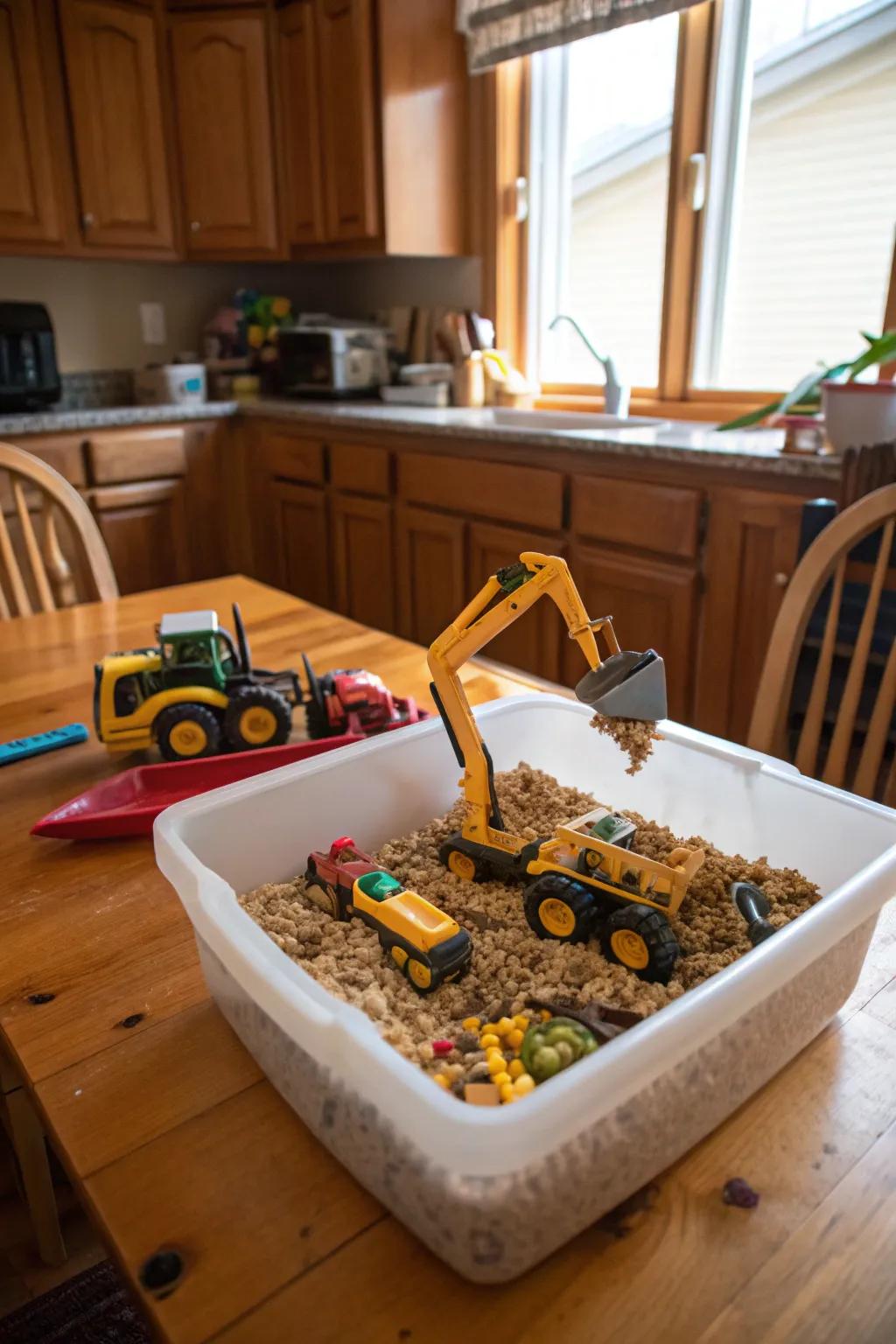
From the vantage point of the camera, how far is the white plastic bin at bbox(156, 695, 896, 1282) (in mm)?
406

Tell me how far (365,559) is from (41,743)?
2.21m

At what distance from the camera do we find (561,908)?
2.13ft

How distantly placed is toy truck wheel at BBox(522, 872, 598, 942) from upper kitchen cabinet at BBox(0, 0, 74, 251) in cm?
325

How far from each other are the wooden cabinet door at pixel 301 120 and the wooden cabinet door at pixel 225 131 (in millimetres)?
62

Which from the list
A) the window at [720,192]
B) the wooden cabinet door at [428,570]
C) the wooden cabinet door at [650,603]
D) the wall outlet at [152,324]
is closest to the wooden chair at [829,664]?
the wooden cabinet door at [650,603]

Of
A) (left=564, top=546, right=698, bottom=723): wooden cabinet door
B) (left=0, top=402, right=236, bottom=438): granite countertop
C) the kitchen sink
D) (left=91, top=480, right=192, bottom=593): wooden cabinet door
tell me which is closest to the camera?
(left=564, top=546, right=698, bottom=723): wooden cabinet door

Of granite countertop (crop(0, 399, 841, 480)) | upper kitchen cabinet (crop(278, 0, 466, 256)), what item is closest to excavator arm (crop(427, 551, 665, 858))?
granite countertop (crop(0, 399, 841, 480))

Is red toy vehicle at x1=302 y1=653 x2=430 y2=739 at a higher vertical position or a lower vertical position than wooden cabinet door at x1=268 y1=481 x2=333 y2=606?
higher

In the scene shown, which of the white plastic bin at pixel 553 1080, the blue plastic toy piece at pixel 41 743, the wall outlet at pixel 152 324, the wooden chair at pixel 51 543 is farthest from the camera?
the wall outlet at pixel 152 324

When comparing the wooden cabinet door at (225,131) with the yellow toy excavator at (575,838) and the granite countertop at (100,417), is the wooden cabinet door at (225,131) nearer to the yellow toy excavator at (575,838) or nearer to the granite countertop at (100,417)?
the granite countertop at (100,417)

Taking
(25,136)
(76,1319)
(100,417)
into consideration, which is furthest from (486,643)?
(25,136)

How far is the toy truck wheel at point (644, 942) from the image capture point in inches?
23.8

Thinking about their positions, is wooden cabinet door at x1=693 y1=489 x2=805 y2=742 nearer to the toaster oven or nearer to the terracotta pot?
the terracotta pot

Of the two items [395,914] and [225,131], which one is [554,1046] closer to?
[395,914]
